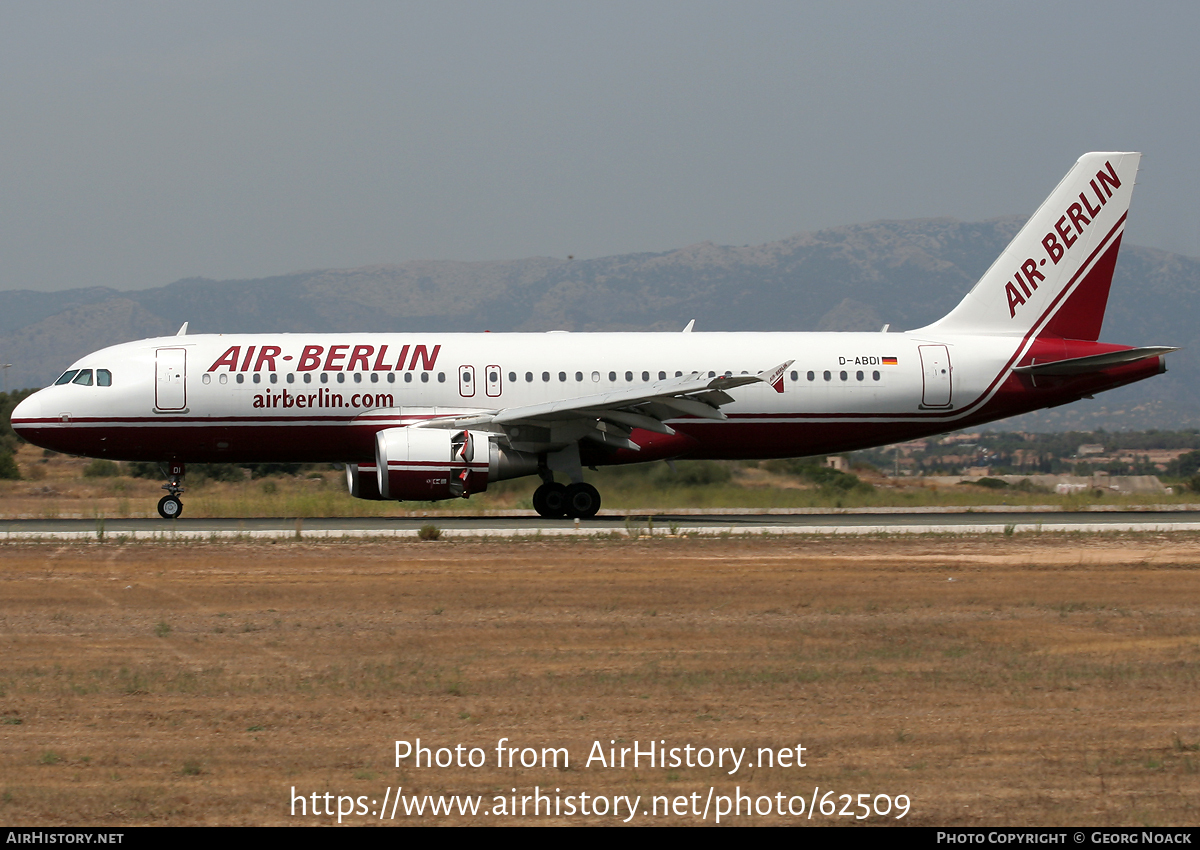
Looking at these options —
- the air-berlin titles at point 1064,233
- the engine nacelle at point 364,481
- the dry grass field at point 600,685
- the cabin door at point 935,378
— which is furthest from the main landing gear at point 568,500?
the air-berlin titles at point 1064,233

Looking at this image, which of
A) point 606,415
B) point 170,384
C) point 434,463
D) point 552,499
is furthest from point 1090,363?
point 170,384

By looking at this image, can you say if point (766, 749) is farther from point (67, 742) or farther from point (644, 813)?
point (67, 742)

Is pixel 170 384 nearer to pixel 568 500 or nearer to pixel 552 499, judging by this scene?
pixel 552 499

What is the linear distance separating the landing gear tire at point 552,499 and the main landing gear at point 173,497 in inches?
274

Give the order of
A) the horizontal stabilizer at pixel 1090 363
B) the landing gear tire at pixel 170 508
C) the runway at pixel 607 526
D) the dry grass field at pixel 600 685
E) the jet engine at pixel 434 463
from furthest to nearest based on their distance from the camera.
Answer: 1. the horizontal stabilizer at pixel 1090 363
2. the landing gear tire at pixel 170 508
3. the jet engine at pixel 434 463
4. the runway at pixel 607 526
5. the dry grass field at pixel 600 685

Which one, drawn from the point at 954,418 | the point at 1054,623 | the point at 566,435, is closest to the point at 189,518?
the point at 566,435

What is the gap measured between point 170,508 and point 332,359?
14.1ft

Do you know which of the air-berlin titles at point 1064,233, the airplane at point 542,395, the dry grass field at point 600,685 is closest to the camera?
the dry grass field at point 600,685

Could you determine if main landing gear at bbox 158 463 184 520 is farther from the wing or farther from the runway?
the wing

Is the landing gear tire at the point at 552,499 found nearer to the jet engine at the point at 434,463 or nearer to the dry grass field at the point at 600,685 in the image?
the jet engine at the point at 434,463

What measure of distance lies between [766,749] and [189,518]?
20.1 m

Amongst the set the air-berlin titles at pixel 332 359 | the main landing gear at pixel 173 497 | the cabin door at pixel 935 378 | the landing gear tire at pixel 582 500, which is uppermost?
the air-berlin titles at pixel 332 359

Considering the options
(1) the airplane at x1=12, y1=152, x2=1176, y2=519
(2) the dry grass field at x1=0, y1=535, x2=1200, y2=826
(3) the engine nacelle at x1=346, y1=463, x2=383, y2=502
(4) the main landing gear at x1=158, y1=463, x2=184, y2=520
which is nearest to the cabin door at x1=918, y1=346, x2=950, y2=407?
(1) the airplane at x1=12, y1=152, x2=1176, y2=519

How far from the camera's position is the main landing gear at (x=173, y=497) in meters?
25.2
